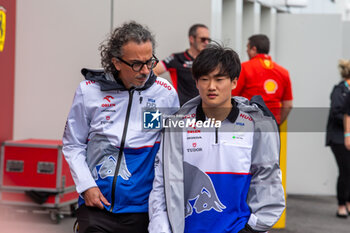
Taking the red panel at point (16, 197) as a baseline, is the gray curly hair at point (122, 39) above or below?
above

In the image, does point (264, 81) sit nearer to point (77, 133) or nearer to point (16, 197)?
point (16, 197)

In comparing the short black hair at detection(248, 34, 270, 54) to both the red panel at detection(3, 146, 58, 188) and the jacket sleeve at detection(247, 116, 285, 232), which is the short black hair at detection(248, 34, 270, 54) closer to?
the red panel at detection(3, 146, 58, 188)

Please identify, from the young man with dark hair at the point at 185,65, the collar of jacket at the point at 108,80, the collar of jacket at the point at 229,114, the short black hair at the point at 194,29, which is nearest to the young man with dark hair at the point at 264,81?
the young man with dark hair at the point at 185,65

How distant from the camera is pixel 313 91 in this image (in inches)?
405

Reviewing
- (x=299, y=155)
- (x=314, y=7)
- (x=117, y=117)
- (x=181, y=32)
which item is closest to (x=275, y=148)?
(x=117, y=117)

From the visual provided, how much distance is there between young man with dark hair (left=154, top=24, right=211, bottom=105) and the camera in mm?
6824

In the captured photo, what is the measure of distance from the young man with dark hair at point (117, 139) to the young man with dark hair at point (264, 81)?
383 cm

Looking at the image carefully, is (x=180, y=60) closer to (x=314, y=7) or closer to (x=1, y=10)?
(x=1, y=10)

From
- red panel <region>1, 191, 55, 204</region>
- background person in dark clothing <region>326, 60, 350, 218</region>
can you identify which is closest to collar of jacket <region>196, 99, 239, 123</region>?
→ red panel <region>1, 191, 55, 204</region>

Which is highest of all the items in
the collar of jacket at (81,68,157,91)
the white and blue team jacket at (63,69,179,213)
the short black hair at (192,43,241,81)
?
the short black hair at (192,43,241,81)

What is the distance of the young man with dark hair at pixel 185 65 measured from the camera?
22.4 feet

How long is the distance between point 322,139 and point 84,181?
25.7 feet

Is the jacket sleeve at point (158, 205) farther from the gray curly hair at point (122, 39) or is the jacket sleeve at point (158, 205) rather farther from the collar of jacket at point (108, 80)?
the gray curly hair at point (122, 39)

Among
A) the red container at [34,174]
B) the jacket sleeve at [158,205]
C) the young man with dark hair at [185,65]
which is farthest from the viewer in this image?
the red container at [34,174]
